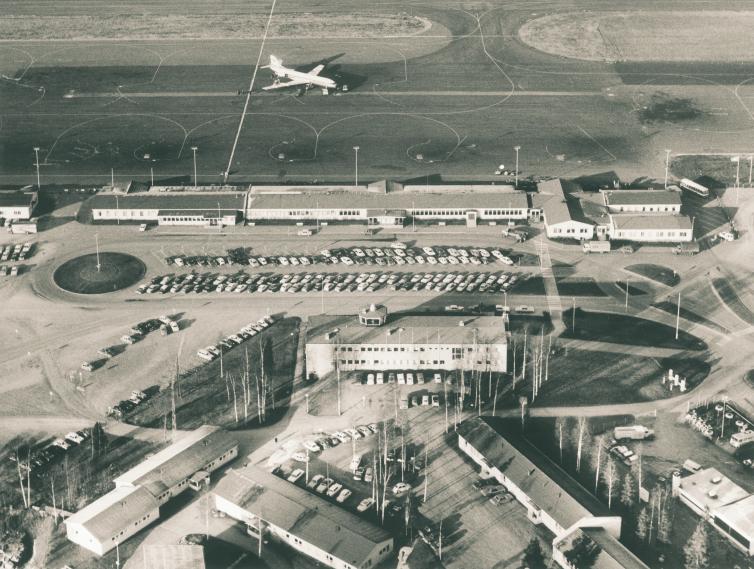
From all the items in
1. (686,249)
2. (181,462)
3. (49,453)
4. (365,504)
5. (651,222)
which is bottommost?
(365,504)

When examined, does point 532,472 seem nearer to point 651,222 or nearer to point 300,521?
point 300,521

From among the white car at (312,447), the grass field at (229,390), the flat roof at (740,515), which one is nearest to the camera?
the flat roof at (740,515)

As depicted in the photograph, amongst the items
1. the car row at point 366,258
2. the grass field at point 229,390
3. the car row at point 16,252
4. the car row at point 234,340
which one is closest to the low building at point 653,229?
the car row at point 366,258

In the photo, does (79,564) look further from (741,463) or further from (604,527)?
(741,463)

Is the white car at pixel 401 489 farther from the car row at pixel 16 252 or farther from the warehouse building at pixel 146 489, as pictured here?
the car row at pixel 16 252

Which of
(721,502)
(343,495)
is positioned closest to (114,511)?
(343,495)

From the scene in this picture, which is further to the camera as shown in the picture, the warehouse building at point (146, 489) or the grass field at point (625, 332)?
the grass field at point (625, 332)

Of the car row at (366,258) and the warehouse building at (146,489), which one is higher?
the car row at (366,258)

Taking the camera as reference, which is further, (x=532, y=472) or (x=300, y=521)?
(x=532, y=472)
